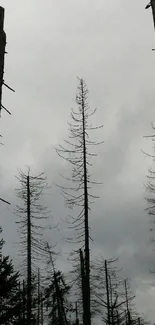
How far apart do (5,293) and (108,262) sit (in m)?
22.0

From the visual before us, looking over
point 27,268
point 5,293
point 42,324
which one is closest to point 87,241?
point 5,293

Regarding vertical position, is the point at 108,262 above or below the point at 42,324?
above

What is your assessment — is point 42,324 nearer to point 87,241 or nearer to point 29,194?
point 29,194

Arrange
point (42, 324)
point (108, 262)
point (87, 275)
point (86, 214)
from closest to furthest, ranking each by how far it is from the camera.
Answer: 1. point (87, 275)
2. point (86, 214)
3. point (108, 262)
4. point (42, 324)

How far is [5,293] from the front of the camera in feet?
66.1

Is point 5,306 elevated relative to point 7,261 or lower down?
lower down

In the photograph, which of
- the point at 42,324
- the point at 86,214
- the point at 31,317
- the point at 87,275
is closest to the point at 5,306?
the point at 31,317

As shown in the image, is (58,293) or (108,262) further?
(108,262)

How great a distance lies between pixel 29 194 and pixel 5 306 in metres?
7.65

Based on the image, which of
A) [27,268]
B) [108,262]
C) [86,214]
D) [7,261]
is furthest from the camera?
[108,262]

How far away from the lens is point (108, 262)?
4075 centimetres

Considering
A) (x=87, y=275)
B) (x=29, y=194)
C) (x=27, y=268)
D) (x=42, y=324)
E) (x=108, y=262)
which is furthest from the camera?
(x=42, y=324)

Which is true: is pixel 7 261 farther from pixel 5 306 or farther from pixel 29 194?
pixel 29 194

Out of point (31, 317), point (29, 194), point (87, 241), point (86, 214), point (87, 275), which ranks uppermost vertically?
point (29, 194)
